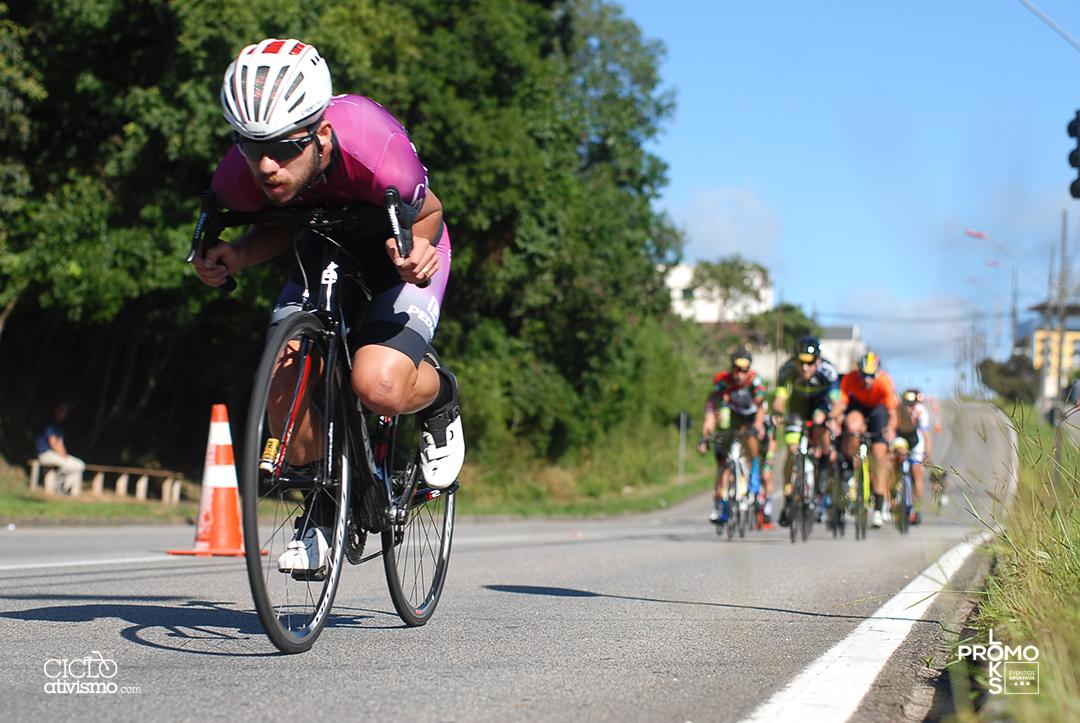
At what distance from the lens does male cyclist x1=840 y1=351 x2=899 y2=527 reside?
13.0 metres

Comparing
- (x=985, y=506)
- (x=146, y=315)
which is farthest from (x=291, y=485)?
(x=146, y=315)

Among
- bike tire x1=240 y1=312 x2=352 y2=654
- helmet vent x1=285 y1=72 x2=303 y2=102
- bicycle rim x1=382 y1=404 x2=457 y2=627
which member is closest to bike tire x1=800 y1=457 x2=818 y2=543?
bicycle rim x1=382 y1=404 x2=457 y2=627

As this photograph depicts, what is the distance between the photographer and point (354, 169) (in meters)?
3.95

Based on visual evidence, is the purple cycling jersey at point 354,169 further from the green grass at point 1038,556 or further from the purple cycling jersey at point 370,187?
the green grass at point 1038,556

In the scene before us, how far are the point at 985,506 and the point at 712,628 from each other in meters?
1.33

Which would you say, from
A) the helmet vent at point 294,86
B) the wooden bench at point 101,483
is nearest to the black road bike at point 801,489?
the helmet vent at point 294,86

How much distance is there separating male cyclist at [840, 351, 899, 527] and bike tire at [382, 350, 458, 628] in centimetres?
862

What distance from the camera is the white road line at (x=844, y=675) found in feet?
10.8

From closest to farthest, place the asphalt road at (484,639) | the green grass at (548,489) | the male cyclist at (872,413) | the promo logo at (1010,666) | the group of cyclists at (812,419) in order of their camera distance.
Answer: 1. the promo logo at (1010,666)
2. the asphalt road at (484,639)
3. the group of cyclists at (812,419)
4. the male cyclist at (872,413)
5. the green grass at (548,489)

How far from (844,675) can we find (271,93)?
2.73 metres

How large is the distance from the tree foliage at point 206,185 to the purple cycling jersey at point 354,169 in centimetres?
1483

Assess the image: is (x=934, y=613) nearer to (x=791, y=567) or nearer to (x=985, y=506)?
(x=985, y=506)

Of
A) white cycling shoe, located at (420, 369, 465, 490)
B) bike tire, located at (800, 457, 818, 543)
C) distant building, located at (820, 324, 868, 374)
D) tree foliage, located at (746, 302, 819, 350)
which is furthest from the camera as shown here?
distant building, located at (820, 324, 868, 374)

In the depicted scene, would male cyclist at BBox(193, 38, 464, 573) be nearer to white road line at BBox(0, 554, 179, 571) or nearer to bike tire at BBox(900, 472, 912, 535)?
white road line at BBox(0, 554, 179, 571)
